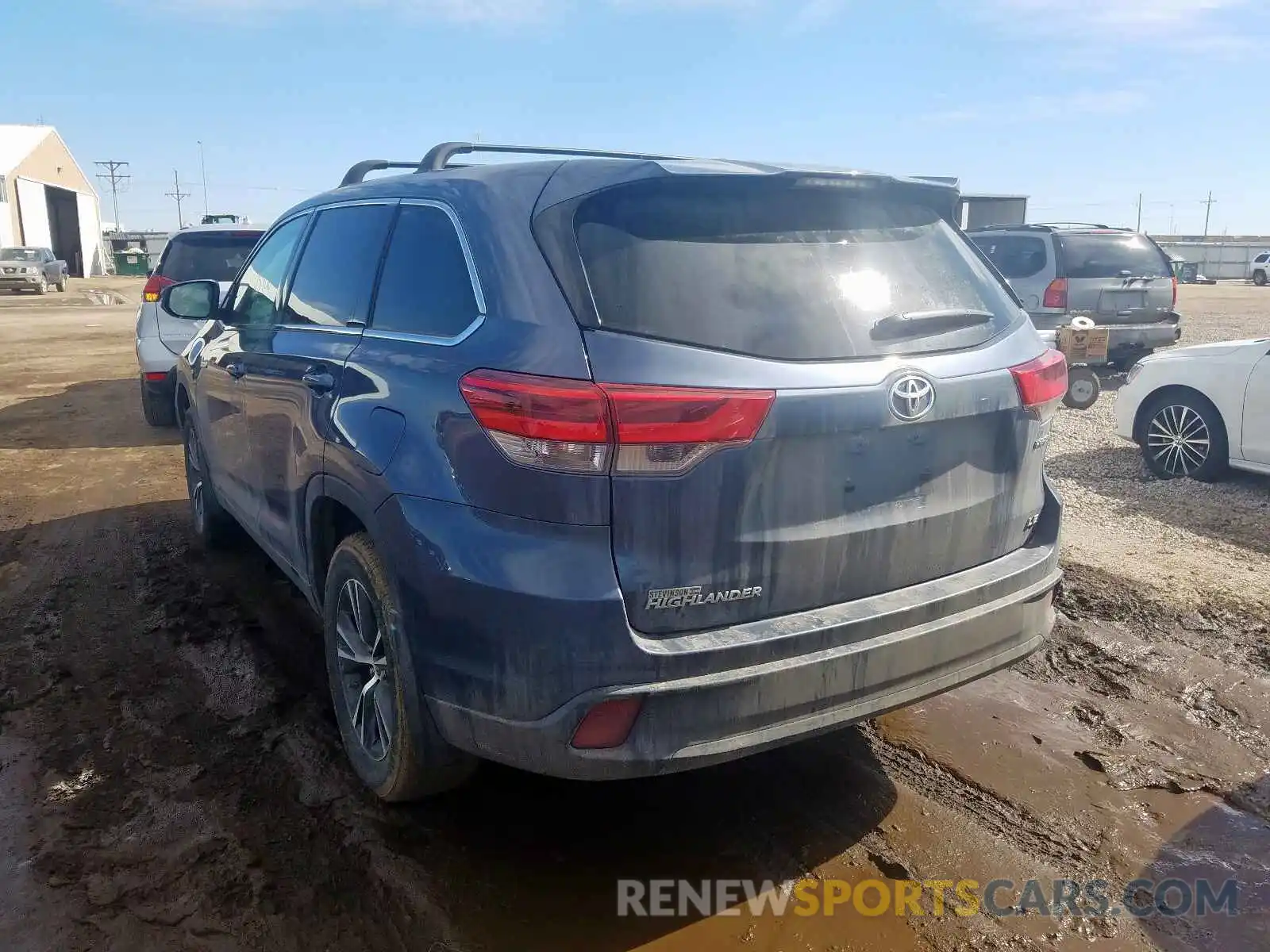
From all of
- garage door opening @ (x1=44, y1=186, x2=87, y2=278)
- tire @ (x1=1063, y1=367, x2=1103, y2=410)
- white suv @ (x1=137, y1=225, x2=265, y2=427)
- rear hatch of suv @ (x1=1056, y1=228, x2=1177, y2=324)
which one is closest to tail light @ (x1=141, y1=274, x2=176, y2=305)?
white suv @ (x1=137, y1=225, x2=265, y2=427)

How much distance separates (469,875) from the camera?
2.84 meters

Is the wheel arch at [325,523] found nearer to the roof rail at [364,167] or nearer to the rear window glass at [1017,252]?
the roof rail at [364,167]

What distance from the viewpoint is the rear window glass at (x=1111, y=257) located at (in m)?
12.4

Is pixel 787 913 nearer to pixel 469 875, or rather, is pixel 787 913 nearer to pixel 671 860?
pixel 671 860

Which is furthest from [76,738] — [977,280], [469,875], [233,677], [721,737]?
[977,280]

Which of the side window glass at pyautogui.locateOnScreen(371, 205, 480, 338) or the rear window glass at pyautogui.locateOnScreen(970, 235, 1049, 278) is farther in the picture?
the rear window glass at pyautogui.locateOnScreen(970, 235, 1049, 278)

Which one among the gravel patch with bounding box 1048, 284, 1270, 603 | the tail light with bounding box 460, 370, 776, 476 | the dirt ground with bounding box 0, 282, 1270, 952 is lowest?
the dirt ground with bounding box 0, 282, 1270, 952

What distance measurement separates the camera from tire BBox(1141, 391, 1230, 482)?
7.04m

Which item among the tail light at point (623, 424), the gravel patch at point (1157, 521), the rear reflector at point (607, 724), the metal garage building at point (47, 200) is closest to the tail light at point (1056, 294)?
the gravel patch at point (1157, 521)

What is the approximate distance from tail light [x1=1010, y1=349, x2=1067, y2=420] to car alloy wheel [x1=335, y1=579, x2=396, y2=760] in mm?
2034

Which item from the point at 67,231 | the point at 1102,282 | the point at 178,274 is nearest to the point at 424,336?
the point at 178,274

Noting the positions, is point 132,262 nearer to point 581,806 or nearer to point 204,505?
point 204,505

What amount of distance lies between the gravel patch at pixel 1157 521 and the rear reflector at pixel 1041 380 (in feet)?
7.77

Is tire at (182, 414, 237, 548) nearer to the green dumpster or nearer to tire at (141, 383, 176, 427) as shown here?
tire at (141, 383, 176, 427)
